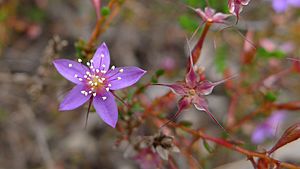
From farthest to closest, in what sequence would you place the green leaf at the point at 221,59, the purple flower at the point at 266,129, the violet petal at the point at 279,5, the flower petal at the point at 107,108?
the purple flower at the point at 266,129 < the green leaf at the point at 221,59 < the violet petal at the point at 279,5 < the flower petal at the point at 107,108

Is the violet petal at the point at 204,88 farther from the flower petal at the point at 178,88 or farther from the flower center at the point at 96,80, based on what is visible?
the flower center at the point at 96,80

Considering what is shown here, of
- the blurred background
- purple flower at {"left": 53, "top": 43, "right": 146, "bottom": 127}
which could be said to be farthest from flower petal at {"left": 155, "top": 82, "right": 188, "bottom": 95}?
the blurred background

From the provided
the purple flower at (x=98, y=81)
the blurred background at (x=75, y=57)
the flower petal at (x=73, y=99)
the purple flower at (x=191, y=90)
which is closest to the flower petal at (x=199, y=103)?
the purple flower at (x=191, y=90)

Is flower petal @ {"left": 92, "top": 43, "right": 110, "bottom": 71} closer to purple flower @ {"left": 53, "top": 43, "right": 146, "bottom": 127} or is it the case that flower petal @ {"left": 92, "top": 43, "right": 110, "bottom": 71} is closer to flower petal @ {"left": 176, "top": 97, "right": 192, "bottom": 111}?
purple flower @ {"left": 53, "top": 43, "right": 146, "bottom": 127}

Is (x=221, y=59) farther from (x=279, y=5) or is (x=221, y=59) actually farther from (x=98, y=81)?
(x=98, y=81)

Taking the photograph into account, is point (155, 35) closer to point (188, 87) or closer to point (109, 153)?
point (109, 153)

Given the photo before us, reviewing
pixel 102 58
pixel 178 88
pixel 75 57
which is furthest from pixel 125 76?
pixel 75 57

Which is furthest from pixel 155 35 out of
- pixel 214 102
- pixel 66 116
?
pixel 66 116
